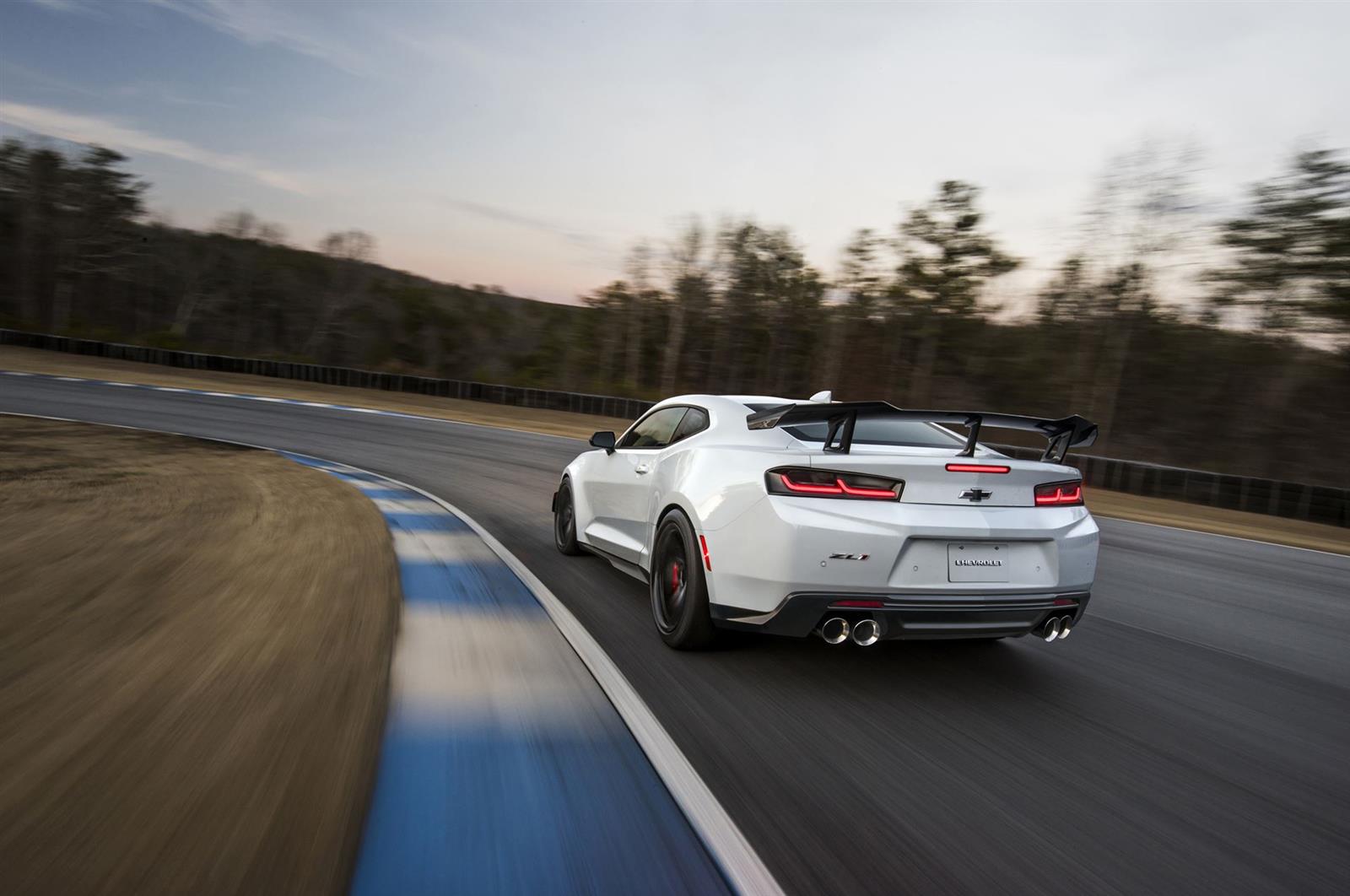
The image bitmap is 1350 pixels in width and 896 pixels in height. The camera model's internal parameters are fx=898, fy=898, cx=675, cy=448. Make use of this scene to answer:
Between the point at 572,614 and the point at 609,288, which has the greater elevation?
the point at 609,288

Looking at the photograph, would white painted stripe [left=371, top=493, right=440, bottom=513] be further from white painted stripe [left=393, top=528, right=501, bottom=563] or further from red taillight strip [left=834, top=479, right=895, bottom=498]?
red taillight strip [left=834, top=479, right=895, bottom=498]

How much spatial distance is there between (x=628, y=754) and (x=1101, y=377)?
29955mm

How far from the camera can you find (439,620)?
15.7 feet

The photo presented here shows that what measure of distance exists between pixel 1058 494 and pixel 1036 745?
1.26m

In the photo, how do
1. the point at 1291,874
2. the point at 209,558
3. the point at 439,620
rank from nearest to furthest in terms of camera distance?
the point at 1291,874 < the point at 439,620 < the point at 209,558

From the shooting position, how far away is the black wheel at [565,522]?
6.85 m

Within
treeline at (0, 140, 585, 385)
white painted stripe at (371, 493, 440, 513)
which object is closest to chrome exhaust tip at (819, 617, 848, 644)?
white painted stripe at (371, 493, 440, 513)

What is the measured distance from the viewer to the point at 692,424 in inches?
202

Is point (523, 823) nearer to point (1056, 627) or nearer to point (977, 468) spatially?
point (977, 468)

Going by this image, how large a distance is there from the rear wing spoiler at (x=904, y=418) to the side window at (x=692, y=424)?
0.42m

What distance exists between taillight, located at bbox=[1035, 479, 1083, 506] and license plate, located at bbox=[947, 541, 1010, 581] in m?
0.36

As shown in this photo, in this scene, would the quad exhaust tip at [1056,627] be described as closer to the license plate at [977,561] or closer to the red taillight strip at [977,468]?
the license plate at [977,561]

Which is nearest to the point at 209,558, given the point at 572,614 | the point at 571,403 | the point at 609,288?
the point at 572,614

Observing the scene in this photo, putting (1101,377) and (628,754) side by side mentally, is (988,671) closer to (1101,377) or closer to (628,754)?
(628,754)
